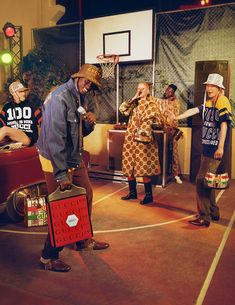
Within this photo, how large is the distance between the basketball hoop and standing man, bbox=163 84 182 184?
1493 mm

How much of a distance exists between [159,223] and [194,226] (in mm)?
476

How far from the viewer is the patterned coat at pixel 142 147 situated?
18.6ft

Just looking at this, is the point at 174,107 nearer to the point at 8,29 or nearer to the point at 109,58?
the point at 109,58

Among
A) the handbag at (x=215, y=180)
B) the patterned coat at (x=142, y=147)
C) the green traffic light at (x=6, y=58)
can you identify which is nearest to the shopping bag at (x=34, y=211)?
the patterned coat at (x=142, y=147)

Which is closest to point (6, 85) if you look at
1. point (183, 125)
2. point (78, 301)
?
point (183, 125)

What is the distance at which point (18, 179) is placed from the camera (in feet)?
15.3

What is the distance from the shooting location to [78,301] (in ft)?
9.95

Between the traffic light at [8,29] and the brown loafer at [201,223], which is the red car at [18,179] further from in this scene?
the traffic light at [8,29]

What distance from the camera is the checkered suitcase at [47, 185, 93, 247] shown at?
10.9 ft

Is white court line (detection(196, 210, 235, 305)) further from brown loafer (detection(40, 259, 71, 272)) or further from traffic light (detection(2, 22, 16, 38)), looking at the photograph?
traffic light (detection(2, 22, 16, 38))

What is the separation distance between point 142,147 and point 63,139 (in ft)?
8.35

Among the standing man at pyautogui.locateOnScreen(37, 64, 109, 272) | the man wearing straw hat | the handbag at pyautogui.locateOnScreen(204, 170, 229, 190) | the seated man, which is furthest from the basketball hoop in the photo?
the standing man at pyautogui.locateOnScreen(37, 64, 109, 272)

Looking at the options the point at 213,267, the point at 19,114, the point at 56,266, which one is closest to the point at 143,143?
the point at 19,114

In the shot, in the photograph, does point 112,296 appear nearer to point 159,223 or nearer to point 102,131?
point 159,223
